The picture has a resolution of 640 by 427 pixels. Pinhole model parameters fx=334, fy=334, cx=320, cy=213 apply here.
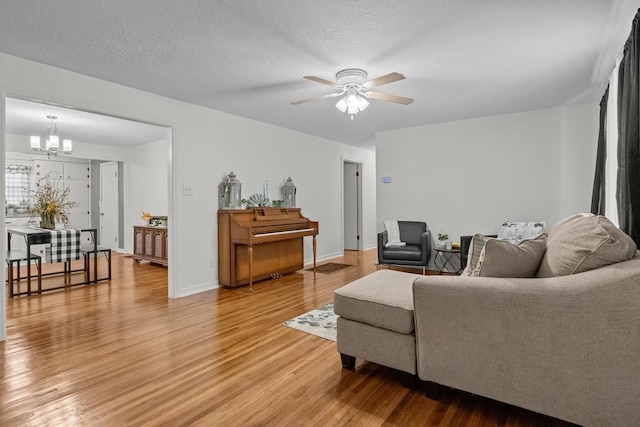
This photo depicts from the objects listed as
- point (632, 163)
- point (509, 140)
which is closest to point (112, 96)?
point (632, 163)

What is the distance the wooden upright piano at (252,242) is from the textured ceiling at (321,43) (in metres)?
1.55

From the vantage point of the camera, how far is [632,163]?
6.74 feet

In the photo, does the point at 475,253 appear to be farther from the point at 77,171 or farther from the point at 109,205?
the point at 77,171

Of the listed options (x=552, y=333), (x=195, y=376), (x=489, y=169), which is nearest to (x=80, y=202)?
(x=195, y=376)

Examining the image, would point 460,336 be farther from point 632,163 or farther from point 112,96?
point 112,96

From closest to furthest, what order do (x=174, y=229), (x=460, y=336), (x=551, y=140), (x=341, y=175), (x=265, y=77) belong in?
(x=460, y=336), (x=265, y=77), (x=174, y=229), (x=551, y=140), (x=341, y=175)

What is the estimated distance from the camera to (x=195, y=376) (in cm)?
216

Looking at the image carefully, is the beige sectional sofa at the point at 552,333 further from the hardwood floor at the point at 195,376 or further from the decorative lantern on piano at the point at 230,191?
the decorative lantern on piano at the point at 230,191

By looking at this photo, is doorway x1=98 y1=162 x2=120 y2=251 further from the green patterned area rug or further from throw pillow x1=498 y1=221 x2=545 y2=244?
throw pillow x1=498 y1=221 x2=545 y2=244

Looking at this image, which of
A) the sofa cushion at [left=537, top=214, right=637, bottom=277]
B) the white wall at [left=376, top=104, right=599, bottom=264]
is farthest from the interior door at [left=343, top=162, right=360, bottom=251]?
the sofa cushion at [left=537, top=214, right=637, bottom=277]

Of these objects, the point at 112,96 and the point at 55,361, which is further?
the point at 112,96

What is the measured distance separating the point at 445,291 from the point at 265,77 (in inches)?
105

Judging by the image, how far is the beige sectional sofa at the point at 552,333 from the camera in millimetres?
1425

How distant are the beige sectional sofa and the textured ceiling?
61.8 inches
